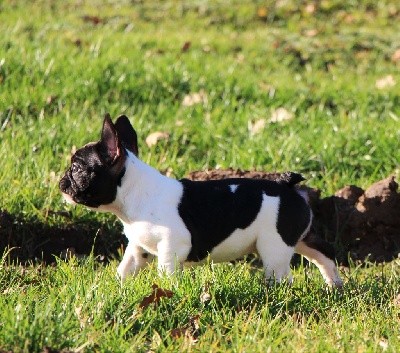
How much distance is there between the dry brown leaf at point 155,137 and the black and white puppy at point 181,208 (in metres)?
2.01

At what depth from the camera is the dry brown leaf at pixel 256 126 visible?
290 inches

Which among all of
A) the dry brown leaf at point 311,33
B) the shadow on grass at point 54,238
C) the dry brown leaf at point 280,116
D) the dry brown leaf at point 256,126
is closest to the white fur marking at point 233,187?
the shadow on grass at point 54,238

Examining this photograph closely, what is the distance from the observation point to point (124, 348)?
3820mm

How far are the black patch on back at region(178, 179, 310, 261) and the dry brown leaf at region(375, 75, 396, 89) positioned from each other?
4204 millimetres

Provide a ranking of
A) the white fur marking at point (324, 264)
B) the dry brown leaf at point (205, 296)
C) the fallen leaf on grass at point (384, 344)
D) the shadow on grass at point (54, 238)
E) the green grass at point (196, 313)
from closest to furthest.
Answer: the green grass at point (196, 313) → the fallen leaf on grass at point (384, 344) → the dry brown leaf at point (205, 296) → the white fur marking at point (324, 264) → the shadow on grass at point (54, 238)

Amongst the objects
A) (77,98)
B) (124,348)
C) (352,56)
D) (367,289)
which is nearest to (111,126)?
(124,348)

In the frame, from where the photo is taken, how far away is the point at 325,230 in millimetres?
6266

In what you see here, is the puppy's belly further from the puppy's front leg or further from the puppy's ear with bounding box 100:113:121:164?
the puppy's ear with bounding box 100:113:121:164

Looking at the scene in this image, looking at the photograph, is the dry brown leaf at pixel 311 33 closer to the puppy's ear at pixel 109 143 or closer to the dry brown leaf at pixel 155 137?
the dry brown leaf at pixel 155 137

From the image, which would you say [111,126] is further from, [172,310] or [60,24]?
[60,24]

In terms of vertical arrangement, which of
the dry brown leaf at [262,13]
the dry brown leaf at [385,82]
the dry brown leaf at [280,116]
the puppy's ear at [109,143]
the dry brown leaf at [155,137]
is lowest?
the dry brown leaf at [155,137]

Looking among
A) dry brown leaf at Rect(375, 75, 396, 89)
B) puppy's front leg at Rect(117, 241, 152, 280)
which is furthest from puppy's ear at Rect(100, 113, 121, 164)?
dry brown leaf at Rect(375, 75, 396, 89)

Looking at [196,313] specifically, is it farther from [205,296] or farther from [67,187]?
[67,187]

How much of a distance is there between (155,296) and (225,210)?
79cm
